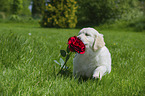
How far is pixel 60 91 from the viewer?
161 cm

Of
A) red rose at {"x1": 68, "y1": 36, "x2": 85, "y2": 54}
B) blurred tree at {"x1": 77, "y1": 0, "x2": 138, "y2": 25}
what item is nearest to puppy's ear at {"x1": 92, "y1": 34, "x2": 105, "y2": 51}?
red rose at {"x1": 68, "y1": 36, "x2": 85, "y2": 54}

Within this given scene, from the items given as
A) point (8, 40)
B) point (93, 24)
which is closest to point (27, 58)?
point (8, 40)

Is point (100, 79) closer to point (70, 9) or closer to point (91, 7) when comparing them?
point (70, 9)

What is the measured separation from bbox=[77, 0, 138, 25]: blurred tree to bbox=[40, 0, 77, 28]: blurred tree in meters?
2.70

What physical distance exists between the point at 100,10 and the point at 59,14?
5246 millimetres

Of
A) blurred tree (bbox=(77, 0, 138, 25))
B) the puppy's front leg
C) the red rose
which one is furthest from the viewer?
blurred tree (bbox=(77, 0, 138, 25))

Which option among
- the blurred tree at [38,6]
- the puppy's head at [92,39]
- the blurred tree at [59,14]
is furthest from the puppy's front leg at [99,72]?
the blurred tree at [38,6]

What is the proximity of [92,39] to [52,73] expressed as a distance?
0.77m

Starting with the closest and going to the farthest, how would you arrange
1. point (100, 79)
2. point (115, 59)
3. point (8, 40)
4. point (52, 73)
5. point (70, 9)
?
point (100, 79) < point (52, 73) < point (8, 40) < point (115, 59) < point (70, 9)

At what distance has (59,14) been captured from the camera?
16.4 metres

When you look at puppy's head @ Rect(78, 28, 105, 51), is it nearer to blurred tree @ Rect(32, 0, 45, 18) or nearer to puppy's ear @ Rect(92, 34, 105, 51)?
puppy's ear @ Rect(92, 34, 105, 51)

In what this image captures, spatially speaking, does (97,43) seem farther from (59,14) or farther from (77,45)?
(59,14)

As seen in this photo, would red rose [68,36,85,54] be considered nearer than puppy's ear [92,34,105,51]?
Yes

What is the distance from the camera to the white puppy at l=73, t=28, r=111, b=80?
1.86 metres
